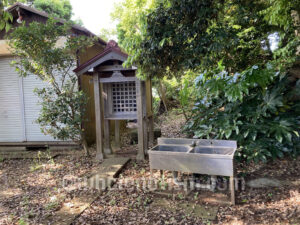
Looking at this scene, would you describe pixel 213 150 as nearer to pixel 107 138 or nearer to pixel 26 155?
pixel 107 138

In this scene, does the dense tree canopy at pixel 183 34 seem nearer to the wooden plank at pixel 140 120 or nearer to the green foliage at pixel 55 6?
the wooden plank at pixel 140 120

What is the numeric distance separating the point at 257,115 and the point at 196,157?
1.95 metres

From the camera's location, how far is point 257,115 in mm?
4590

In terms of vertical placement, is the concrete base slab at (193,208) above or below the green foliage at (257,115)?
below

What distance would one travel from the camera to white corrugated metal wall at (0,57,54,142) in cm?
725

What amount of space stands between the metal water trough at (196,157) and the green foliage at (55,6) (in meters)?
16.6

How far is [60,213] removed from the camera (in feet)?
11.0

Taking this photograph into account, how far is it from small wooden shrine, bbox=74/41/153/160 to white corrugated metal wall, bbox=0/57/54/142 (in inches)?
101

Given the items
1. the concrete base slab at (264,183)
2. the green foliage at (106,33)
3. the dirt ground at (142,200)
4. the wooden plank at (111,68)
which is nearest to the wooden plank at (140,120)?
the dirt ground at (142,200)

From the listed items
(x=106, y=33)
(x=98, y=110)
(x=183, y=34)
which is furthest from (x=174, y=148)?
(x=106, y=33)

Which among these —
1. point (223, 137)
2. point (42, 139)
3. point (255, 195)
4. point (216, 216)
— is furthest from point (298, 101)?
point (42, 139)

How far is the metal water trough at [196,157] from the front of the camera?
332cm

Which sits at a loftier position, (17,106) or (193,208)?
(17,106)

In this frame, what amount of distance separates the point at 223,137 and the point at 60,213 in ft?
11.4
